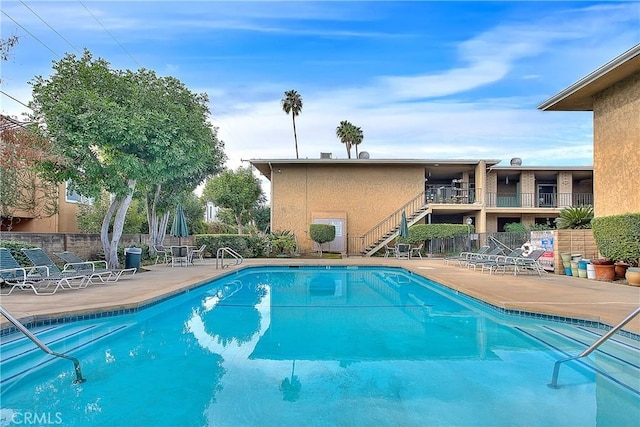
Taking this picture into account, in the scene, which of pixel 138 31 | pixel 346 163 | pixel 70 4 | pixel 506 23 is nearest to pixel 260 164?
pixel 346 163

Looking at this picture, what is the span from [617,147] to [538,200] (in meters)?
12.6

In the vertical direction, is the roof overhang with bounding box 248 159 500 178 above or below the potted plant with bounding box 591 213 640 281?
above

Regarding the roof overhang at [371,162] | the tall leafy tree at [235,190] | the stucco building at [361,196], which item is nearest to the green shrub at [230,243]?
the stucco building at [361,196]

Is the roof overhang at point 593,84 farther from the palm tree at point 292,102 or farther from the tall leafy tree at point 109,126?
the palm tree at point 292,102

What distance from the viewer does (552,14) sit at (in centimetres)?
1096

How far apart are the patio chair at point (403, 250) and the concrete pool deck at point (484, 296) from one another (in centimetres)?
801

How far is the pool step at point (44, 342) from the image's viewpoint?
14.1 feet

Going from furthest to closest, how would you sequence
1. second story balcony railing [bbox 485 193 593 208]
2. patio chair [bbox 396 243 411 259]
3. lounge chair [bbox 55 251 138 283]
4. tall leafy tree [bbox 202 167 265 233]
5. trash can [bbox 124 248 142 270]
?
tall leafy tree [bbox 202 167 265 233] → second story balcony railing [bbox 485 193 593 208] → patio chair [bbox 396 243 411 259] → trash can [bbox 124 248 142 270] → lounge chair [bbox 55 251 138 283]

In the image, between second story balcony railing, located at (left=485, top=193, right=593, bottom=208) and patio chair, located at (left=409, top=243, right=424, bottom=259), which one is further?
second story balcony railing, located at (left=485, top=193, right=593, bottom=208)

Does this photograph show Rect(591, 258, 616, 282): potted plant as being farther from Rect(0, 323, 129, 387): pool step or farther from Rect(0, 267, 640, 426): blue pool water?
Rect(0, 323, 129, 387): pool step

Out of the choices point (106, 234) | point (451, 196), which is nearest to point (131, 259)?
point (106, 234)

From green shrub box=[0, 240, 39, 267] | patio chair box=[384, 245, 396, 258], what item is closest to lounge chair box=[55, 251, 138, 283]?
green shrub box=[0, 240, 39, 267]

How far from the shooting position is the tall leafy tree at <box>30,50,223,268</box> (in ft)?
30.3

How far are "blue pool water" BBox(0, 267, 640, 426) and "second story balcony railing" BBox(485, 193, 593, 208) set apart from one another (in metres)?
17.0
